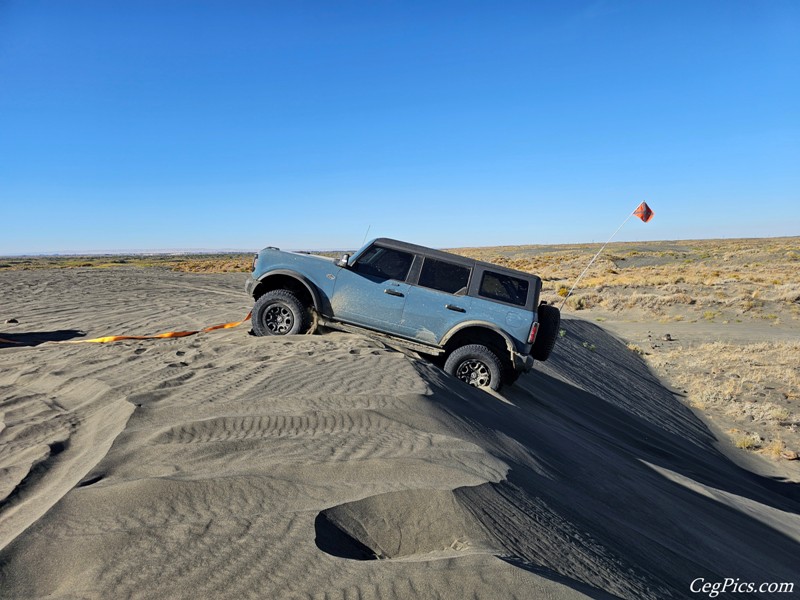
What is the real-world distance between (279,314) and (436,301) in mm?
2433

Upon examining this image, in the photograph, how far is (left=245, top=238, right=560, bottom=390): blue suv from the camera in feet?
24.7

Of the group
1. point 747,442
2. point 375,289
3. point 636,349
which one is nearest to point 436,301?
point 375,289

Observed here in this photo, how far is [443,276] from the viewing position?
25.6 feet

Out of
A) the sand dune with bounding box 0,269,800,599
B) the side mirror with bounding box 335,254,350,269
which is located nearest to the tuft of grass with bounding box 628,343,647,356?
the sand dune with bounding box 0,269,800,599

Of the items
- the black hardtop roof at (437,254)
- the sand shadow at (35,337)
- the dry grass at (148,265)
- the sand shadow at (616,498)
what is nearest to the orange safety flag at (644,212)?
the sand shadow at (616,498)

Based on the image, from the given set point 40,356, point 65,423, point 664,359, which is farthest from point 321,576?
point 664,359

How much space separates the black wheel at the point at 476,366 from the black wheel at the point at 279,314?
91.1 inches

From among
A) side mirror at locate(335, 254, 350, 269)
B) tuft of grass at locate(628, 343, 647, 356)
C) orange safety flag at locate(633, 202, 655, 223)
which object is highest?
orange safety flag at locate(633, 202, 655, 223)

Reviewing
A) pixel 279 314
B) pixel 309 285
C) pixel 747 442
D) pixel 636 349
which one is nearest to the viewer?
pixel 309 285

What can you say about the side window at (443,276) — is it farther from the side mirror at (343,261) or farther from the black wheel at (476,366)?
the side mirror at (343,261)

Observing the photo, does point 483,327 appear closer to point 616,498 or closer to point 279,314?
point 279,314

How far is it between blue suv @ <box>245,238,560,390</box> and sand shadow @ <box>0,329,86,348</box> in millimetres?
4914

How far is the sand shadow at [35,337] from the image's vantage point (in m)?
9.63

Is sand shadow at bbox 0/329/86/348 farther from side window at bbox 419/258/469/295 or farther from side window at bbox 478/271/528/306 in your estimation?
side window at bbox 478/271/528/306
